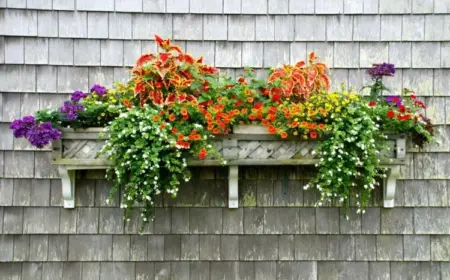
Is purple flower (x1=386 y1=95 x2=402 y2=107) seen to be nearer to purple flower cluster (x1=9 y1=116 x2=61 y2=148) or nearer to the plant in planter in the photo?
the plant in planter

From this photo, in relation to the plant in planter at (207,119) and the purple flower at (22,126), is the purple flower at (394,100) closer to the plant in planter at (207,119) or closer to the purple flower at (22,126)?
the plant in planter at (207,119)

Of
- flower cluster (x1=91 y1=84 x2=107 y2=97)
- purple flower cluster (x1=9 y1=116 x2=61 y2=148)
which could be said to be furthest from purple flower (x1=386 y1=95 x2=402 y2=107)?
purple flower cluster (x1=9 y1=116 x2=61 y2=148)

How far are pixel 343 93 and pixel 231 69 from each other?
71cm

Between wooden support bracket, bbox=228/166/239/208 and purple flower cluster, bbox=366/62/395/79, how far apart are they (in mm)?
966

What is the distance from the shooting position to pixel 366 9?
3.20 metres

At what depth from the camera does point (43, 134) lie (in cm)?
273

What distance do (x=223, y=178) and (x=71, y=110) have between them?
986 millimetres

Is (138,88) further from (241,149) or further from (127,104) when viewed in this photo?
(241,149)

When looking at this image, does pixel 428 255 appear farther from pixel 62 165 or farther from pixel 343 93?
pixel 62 165

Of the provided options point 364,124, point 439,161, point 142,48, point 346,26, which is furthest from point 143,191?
point 439,161

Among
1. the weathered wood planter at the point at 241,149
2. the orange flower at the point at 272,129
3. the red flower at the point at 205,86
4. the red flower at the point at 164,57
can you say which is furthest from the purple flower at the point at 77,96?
the orange flower at the point at 272,129

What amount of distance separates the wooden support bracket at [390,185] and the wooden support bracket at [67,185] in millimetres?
1872

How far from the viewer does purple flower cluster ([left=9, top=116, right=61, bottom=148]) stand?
273 cm

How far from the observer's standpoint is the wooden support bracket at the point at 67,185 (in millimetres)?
2936
